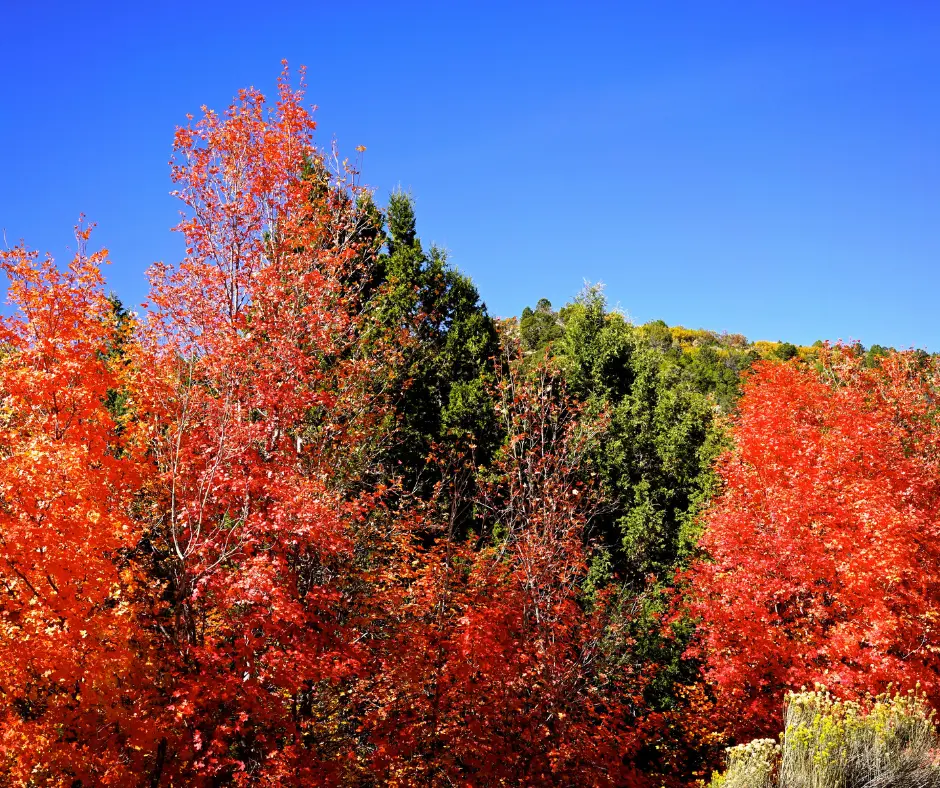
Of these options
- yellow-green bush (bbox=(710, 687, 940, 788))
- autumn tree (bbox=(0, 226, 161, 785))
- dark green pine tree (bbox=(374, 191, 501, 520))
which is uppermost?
dark green pine tree (bbox=(374, 191, 501, 520))

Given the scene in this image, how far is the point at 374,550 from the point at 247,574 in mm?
7269

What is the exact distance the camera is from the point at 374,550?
700 inches

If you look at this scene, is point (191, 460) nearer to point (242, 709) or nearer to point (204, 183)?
point (242, 709)

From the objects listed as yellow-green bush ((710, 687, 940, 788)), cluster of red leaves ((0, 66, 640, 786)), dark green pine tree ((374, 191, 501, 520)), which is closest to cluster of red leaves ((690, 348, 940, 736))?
cluster of red leaves ((0, 66, 640, 786))

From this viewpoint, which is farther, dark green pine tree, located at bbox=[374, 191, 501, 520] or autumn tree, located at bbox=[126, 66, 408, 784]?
dark green pine tree, located at bbox=[374, 191, 501, 520]

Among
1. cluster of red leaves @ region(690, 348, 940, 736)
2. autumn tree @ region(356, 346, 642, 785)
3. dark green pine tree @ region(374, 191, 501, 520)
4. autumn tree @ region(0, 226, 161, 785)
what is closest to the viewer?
autumn tree @ region(0, 226, 161, 785)

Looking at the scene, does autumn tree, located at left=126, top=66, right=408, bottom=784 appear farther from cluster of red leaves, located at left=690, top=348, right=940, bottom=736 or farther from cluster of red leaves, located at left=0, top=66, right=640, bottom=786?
cluster of red leaves, located at left=690, top=348, right=940, bottom=736

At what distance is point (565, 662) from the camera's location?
641 inches

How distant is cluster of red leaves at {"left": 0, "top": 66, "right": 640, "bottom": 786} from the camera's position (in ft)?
32.8

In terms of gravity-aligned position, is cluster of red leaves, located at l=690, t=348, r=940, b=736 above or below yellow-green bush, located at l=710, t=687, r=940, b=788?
above

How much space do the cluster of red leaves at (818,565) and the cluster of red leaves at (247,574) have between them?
10.9 feet

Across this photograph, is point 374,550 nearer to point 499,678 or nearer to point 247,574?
point 499,678

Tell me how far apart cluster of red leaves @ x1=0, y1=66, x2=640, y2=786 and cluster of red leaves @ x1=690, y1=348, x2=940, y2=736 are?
131 inches

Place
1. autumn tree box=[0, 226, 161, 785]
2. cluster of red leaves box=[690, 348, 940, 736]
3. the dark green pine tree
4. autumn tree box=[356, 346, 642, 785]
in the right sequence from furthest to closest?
the dark green pine tree
cluster of red leaves box=[690, 348, 940, 736]
autumn tree box=[356, 346, 642, 785]
autumn tree box=[0, 226, 161, 785]
